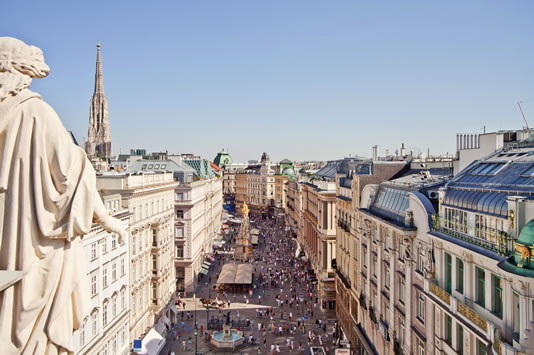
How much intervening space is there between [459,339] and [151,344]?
1174 inches

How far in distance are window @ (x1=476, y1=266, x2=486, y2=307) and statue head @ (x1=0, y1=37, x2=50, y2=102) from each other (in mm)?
20067

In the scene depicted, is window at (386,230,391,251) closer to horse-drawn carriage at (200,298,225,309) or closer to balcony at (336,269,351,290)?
balcony at (336,269,351,290)

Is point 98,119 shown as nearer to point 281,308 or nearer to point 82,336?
point 281,308

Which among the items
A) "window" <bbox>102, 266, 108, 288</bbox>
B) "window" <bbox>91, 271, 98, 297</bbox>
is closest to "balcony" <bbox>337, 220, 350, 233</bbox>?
"window" <bbox>102, 266, 108, 288</bbox>

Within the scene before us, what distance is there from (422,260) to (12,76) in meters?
26.5

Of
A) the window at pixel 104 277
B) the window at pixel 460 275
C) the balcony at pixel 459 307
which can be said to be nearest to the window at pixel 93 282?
the window at pixel 104 277

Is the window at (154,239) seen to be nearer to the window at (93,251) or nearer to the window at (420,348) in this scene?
the window at (93,251)

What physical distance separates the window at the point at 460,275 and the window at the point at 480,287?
168 cm

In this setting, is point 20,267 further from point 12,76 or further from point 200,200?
point 200,200

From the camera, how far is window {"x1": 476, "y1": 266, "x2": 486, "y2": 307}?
2070 centimetres

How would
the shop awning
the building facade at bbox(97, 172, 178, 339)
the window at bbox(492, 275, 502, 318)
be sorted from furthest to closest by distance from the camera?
the shop awning, the building facade at bbox(97, 172, 178, 339), the window at bbox(492, 275, 502, 318)


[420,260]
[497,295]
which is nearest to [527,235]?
[497,295]

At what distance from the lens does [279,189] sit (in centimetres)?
17025

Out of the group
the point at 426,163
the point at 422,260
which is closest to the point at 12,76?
the point at 422,260
